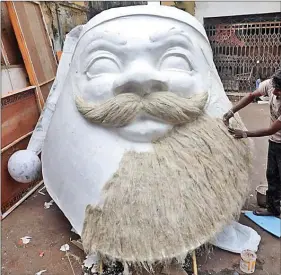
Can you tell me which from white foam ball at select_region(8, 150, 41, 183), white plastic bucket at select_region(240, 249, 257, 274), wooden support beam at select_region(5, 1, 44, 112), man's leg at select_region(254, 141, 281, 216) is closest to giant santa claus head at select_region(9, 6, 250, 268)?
white plastic bucket at select_region(240, 249, 257, 274)

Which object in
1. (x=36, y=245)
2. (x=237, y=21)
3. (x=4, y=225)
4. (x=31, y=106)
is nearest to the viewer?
(x=36, y=245)

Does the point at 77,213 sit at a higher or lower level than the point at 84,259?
higher

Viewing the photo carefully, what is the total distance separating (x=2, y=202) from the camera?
3.27 metres

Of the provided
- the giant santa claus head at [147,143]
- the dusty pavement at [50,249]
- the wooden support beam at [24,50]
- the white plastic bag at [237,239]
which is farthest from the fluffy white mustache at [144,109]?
the wooden support beam at [24,50]

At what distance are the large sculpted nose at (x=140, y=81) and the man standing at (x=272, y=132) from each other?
60 centimetres

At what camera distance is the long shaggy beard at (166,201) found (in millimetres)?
2039

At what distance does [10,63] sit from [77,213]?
2.51 m

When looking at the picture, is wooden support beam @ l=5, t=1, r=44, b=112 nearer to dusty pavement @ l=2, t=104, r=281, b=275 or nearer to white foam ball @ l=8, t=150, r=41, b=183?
white foam ball @ l=8, t=150, r=41, b=183

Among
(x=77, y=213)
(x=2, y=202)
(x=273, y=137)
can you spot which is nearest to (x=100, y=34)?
(x=77, y=213)

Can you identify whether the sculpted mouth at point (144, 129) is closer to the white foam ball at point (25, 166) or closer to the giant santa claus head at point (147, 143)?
the giant santa claus head at point (147, 143)

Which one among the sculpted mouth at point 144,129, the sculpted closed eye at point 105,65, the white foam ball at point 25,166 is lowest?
the white foam ball at point 25,166

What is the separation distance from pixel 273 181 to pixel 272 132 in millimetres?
733

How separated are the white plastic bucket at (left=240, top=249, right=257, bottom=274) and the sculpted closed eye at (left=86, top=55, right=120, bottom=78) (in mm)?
1597

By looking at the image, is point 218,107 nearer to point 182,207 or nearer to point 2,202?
point 182,207
